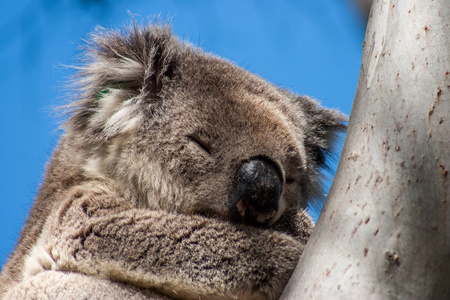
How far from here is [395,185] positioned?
1.30 meters

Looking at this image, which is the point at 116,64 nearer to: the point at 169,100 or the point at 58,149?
the point at 169,100

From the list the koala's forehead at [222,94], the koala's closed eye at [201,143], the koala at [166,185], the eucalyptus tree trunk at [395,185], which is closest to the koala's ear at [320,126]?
the koala at [166,185]

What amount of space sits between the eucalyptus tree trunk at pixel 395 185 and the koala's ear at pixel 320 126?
51.9 inches

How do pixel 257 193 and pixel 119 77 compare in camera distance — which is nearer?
pixel 257 193

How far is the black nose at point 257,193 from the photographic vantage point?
1893 millimetres

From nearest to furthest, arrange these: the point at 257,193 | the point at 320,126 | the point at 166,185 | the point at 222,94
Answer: the point at 257,193
the point at 166,185
the point at 222,94
the point at 320,126

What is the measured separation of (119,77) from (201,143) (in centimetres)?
58

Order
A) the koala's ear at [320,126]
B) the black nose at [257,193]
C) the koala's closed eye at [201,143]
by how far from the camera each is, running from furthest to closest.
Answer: the koala's ear at [320,126] → the koala's closed eye at [201,143] → the black nose at [257,193]

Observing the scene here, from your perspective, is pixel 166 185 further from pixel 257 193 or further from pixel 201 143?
pixel 257 193

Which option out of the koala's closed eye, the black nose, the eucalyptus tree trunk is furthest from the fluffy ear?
the eucalyptus tree trunk

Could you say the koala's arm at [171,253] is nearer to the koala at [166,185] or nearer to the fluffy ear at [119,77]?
the koala at [166,185]

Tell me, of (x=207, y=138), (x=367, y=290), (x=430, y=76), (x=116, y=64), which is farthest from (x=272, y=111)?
(x=367, y=290)

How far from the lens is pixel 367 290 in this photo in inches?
47.9

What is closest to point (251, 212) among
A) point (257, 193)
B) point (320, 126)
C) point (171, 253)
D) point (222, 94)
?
point (257, 193)
